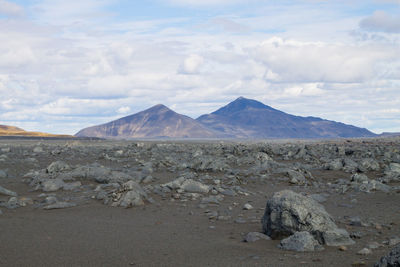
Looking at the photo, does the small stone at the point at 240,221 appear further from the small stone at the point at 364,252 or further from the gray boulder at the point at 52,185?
Answer: the gray boulder at the point at 52,185

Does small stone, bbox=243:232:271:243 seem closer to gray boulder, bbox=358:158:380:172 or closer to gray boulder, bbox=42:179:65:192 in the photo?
gray boulder, bbox=42:179:65:192

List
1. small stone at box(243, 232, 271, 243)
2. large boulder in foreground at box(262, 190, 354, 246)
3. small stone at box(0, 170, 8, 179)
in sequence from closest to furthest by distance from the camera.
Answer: large boulder in foreground at box(262, 190, 354, 246)
small stone at box(243, 232, 271, 243)
small stone at box(0, 170, 8, 179)

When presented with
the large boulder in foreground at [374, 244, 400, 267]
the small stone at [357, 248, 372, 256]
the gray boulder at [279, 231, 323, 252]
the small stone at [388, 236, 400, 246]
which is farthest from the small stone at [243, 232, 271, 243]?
the large boulder in foreground at [374, 244, 400, 267]

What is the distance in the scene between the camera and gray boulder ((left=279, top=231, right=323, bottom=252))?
6.55 m

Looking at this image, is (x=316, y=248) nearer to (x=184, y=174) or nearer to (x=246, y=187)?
(x=246, y=187)

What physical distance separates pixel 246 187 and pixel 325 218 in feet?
20.9

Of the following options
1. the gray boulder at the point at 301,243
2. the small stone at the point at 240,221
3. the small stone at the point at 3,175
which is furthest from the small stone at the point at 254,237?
the small stone at the point at 3,175

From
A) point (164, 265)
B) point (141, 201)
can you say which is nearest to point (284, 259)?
point (164, 265)

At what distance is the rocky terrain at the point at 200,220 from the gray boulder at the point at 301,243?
0.05 feet

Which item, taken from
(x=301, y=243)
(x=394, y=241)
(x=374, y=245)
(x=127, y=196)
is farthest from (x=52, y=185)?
(x=394, y=241)

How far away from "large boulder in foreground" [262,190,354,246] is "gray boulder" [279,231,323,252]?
0.39 meters

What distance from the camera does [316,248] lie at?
6602 millimetres

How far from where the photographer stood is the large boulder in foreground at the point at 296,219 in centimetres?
730

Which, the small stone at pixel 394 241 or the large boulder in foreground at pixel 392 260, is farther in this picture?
the small stone at pixel 394 241
